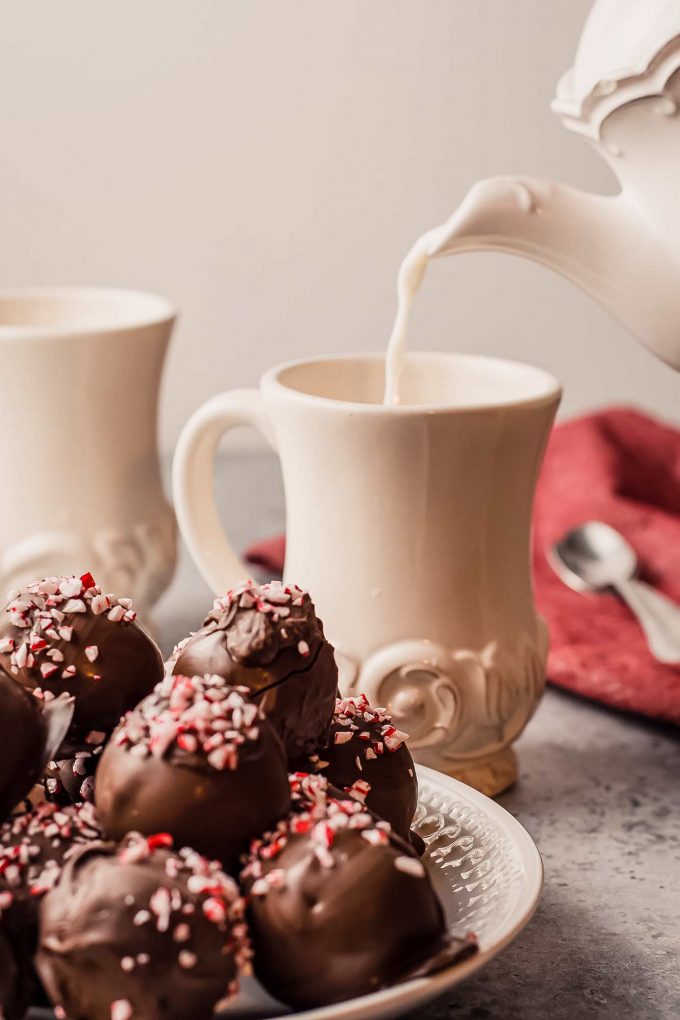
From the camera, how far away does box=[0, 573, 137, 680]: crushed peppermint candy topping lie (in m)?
0.48

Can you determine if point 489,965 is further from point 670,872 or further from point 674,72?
point 674,72

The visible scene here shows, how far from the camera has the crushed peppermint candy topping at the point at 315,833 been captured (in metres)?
0.41

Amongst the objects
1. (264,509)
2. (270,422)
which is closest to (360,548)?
(270,422)

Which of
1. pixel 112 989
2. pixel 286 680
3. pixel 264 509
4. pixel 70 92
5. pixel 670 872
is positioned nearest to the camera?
pixel 112 989

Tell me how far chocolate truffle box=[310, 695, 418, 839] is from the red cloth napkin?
304mm

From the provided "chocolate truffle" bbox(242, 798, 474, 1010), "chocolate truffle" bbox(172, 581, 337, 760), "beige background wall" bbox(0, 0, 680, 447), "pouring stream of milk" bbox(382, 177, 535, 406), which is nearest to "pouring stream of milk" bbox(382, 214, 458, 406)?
"pouring stream of milk" bbox(382, 177, 535, 406)

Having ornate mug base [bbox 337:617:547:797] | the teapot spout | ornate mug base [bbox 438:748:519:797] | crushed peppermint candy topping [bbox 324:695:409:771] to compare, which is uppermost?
the teapot spout

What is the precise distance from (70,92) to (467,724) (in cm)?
115

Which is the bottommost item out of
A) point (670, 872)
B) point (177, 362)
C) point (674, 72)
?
point (177, 362)

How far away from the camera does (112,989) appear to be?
0.38 meters

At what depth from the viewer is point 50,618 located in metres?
0.50

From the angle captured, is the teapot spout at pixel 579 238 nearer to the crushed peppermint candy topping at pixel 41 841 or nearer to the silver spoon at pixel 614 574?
the silver spoon at pixel 614 574

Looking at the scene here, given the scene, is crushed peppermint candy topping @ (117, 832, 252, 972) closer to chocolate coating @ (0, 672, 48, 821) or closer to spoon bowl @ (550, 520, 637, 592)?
chocolate coating @ (0, 672, 48, 821)

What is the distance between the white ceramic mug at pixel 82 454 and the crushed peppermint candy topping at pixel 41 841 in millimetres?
375
